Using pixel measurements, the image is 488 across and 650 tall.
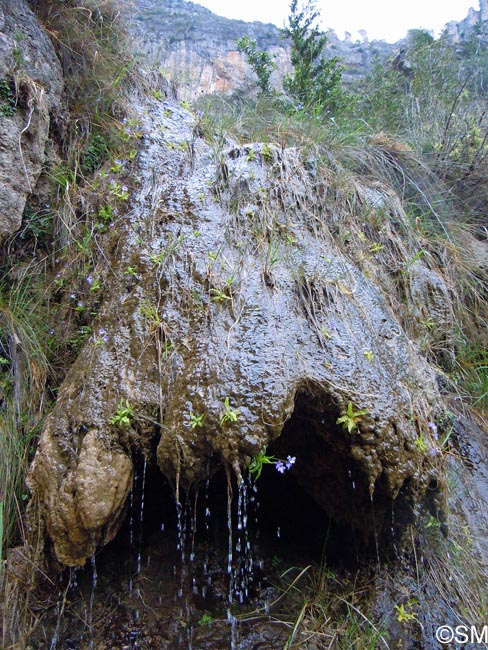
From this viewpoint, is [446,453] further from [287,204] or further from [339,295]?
[287,204]

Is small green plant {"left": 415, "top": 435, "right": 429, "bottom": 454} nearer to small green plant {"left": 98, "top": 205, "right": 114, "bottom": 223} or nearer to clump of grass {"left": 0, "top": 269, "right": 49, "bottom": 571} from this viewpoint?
clump of grass {"left": 0, "top": 269, "right": 49, "bottom": 571}

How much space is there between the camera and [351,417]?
1.94m

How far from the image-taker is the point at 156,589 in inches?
88.6

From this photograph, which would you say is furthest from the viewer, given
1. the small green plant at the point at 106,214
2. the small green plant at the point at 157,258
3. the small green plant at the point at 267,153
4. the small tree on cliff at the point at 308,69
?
the small tree on cliff at the point at 308,69

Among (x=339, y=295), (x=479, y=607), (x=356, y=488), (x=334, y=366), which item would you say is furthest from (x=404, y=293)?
(x=479, y=607)

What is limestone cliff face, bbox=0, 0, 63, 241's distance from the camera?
2654 millimetres

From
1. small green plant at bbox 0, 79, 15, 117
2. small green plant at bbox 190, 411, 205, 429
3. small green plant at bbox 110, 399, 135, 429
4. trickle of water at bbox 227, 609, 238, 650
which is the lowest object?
trickle of water at bbox 227, 609, 238, 650

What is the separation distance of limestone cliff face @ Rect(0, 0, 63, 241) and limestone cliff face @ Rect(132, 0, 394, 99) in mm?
7342

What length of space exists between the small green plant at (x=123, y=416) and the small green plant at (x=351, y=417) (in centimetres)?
100

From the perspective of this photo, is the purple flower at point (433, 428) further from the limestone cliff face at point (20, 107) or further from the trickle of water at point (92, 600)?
the limestone cliff face at point (20, 107)

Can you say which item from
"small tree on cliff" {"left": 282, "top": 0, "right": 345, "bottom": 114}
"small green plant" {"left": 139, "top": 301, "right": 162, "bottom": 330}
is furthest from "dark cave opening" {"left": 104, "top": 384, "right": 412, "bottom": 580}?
"small tree on cliff" {"left": 282, "top": 0, "right": 345, "bottom": 114}

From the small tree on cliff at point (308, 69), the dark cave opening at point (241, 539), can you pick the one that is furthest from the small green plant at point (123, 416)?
the small tree on cliff at point (308, 69)

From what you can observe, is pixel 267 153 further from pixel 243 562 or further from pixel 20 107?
pixel 243 562

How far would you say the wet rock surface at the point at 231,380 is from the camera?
6.21 feet
